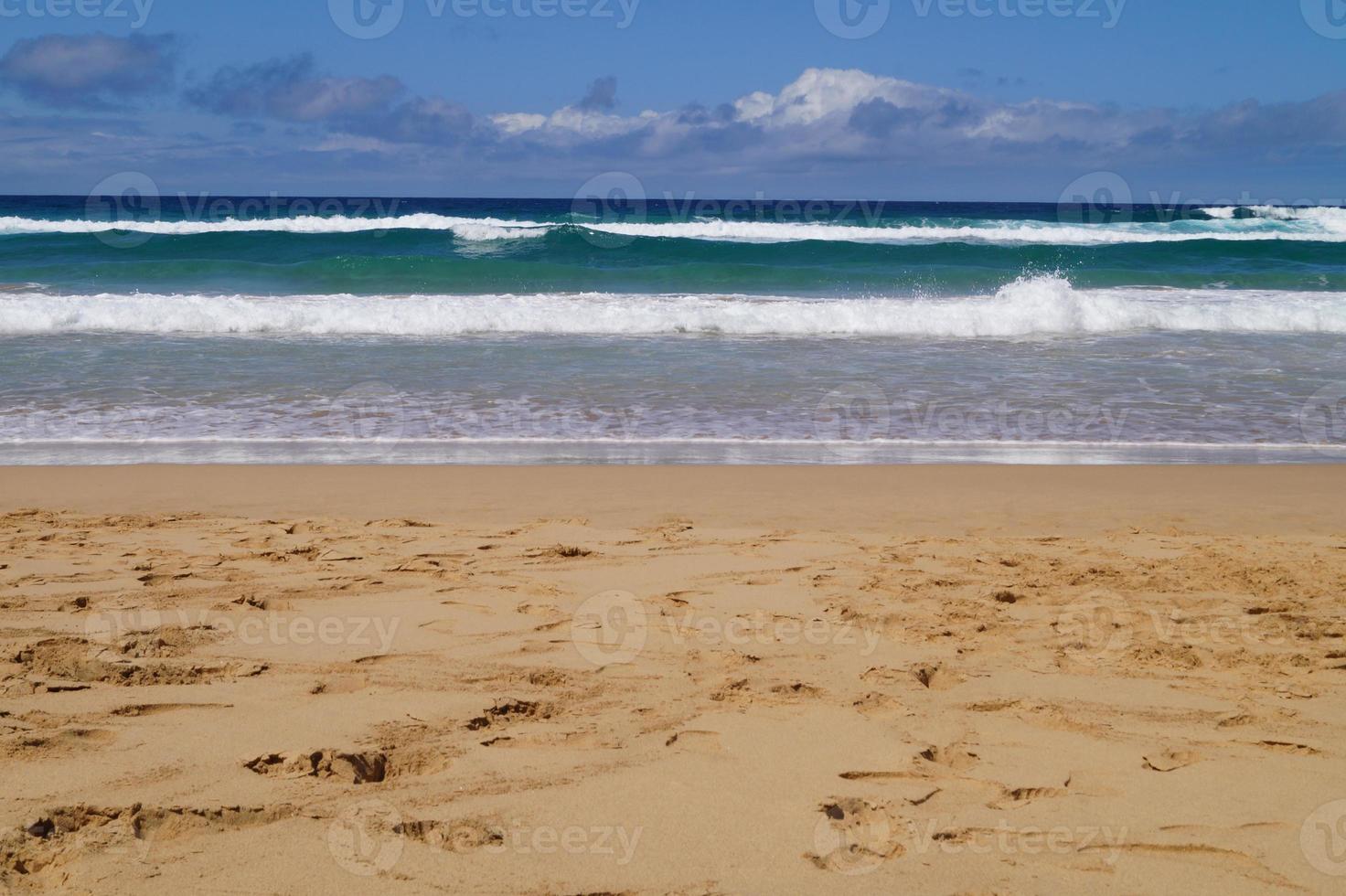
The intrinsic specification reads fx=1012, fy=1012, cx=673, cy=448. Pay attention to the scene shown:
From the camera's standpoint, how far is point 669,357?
37.0 feet

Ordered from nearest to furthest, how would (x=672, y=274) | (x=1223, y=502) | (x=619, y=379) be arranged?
(x=1223, y=502)
(x=619, y=379)
(x=672, y=274)

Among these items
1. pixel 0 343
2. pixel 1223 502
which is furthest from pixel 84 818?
pixel 0 343

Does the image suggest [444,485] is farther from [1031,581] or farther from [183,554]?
[1031,581]

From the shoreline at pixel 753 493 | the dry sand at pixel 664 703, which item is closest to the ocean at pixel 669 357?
the shoreline at pixel 753 493

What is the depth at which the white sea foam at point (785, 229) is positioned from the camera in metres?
31.1

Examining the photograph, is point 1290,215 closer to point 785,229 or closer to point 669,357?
point 785,229

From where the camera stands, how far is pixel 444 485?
607 cm

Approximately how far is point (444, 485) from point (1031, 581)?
3.39m

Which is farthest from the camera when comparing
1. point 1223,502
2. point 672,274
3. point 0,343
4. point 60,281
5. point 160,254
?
point 160,254

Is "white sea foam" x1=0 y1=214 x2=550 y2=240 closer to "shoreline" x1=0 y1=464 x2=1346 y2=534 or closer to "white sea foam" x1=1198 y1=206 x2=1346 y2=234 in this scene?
"shoreline" x1=0 y1=464 x2=1346 y2=534

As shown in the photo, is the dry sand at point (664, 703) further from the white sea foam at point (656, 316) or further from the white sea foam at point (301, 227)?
the white sea foam at point (301, 227)

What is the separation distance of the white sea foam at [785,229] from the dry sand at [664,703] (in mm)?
25552

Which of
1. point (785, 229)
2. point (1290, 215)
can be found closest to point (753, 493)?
point (785, 229)

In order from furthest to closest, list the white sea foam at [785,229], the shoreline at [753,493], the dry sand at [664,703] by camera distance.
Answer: the white sea foam at [785,229] → the shoreline at [753,493] → the dry sand at [664,703]
